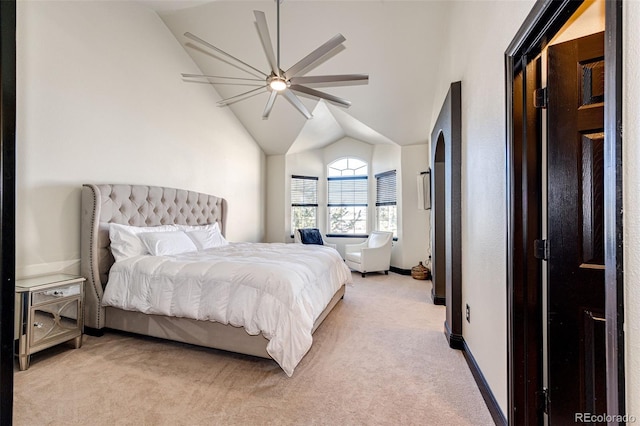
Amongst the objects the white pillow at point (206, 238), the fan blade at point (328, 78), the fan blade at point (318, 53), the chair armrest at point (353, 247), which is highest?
the fan blade at point (318, 53)

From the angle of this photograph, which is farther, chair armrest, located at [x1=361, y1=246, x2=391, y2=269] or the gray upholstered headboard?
chair armrest, located at [x1=361, y1=246, x2=391, y2=269]

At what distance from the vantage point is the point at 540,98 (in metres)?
→ 1.36

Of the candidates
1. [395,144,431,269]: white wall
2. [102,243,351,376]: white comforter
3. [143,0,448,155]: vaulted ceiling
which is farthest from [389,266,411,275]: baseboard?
[102,243,351,376]: white comforter

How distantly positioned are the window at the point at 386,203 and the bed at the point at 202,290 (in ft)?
10.2

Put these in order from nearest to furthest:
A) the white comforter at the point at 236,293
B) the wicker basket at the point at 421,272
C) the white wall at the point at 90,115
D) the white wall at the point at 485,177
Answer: the white wall at the point at 485,177 < the white comforter at the point at 236,293 < the white wall at the point at 90,115 < the wicker basket at the point at 421,272

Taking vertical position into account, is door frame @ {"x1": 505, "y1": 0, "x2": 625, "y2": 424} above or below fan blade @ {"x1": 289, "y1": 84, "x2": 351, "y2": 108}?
below

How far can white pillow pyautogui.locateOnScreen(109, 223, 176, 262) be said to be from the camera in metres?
2.82

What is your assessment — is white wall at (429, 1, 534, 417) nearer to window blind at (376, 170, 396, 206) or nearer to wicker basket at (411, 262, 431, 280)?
wicker basket at (411, 262, 431, 280)

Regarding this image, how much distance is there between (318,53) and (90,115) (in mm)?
2380

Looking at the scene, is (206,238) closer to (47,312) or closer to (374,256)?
(47,312)

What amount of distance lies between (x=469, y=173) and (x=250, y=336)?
2.04m

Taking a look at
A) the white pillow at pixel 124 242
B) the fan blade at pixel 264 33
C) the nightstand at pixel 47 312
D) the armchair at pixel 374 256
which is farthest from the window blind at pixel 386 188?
the nightstand at pixel 47 312

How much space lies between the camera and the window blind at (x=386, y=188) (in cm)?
606

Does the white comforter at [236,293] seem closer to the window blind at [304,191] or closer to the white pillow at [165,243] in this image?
the white pillow at [165,243]
